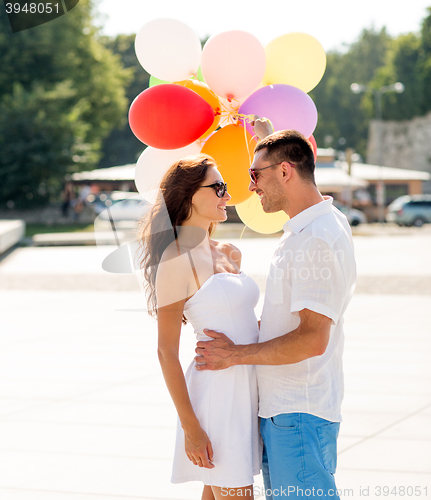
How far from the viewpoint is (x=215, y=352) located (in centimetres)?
245

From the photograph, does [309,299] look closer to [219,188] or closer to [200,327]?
[200,327]

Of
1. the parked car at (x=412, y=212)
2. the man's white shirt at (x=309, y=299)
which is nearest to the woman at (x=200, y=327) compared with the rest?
the man's white shirt at (x=309, y=299)

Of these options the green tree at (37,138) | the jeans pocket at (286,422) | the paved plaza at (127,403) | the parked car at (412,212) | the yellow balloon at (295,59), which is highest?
the yellow balloon at (295,59)

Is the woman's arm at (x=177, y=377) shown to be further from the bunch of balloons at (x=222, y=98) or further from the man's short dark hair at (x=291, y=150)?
the bunch of balloons at (x=222, y=98)

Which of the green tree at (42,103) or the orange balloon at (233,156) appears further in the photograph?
the green tree at (42,103)

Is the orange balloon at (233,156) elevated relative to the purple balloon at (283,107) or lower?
lower

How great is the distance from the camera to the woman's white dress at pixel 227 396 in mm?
2490

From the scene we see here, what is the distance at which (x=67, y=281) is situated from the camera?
1360 cm

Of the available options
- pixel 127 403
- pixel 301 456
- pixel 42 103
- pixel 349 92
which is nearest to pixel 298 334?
pixel 301 456

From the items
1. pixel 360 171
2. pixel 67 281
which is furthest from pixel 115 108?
pixel 67 281

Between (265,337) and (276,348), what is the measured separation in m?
0.15

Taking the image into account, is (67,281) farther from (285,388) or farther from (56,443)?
(285,388)

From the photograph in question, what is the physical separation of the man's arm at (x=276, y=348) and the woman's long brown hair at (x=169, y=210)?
0.84ft

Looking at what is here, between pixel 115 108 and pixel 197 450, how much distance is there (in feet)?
132
